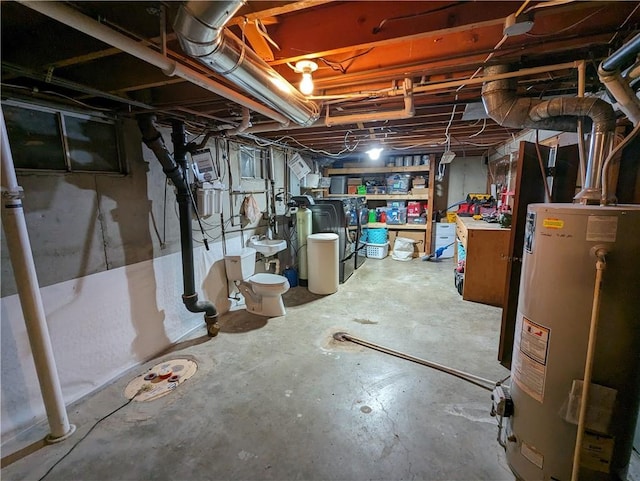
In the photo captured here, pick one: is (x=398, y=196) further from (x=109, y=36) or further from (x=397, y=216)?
(x=109, y=36)

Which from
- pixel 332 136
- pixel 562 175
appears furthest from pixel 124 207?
pixel 562 175

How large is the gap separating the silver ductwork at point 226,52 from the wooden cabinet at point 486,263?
2.73 meters

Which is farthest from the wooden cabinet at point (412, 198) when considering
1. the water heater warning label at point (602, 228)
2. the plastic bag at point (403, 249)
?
the water heater warning label at point (602, 228)

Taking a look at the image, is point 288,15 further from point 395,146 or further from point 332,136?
point 395,146

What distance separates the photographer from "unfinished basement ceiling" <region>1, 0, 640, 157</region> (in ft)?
4.00

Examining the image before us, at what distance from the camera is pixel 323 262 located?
12.7ft

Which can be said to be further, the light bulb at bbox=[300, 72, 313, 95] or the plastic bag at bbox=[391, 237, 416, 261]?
the plastic bag at bbox=[391, 237, 416, 261]

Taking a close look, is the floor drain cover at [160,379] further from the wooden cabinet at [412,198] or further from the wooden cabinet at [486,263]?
the wooden cabinet at [412,198]

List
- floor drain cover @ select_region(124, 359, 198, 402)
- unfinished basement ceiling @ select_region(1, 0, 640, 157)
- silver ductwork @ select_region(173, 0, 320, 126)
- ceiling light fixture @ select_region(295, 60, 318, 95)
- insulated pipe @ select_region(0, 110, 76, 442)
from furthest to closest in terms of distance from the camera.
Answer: floor drain cover @ select_region(124, 359, 198, 402), ceiling light fixture @ select_region(295, 60, 318, 95), insulated pipe @ select_region(0, 110, 76, 442), unfinished basement ceiling @ select_region(1, 0, 640, 157), silver ductwork @ select_region(173, 0, 320, 126)

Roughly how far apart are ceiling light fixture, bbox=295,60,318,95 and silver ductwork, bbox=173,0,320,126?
0.18 feet

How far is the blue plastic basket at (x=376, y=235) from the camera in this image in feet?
18.9

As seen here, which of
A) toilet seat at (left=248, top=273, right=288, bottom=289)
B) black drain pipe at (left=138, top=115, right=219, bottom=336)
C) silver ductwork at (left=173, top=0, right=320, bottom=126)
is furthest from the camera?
toilet seat at (left=248, top=273, right=288, bottom=289)

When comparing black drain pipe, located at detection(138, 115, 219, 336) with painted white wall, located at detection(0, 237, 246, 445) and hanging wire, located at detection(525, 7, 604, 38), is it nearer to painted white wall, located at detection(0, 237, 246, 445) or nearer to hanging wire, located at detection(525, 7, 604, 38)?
painted white wall, located at detection(0, 237, 246, 445)

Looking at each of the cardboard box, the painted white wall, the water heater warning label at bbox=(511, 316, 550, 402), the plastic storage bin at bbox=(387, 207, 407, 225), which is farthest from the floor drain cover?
the cardboard box
